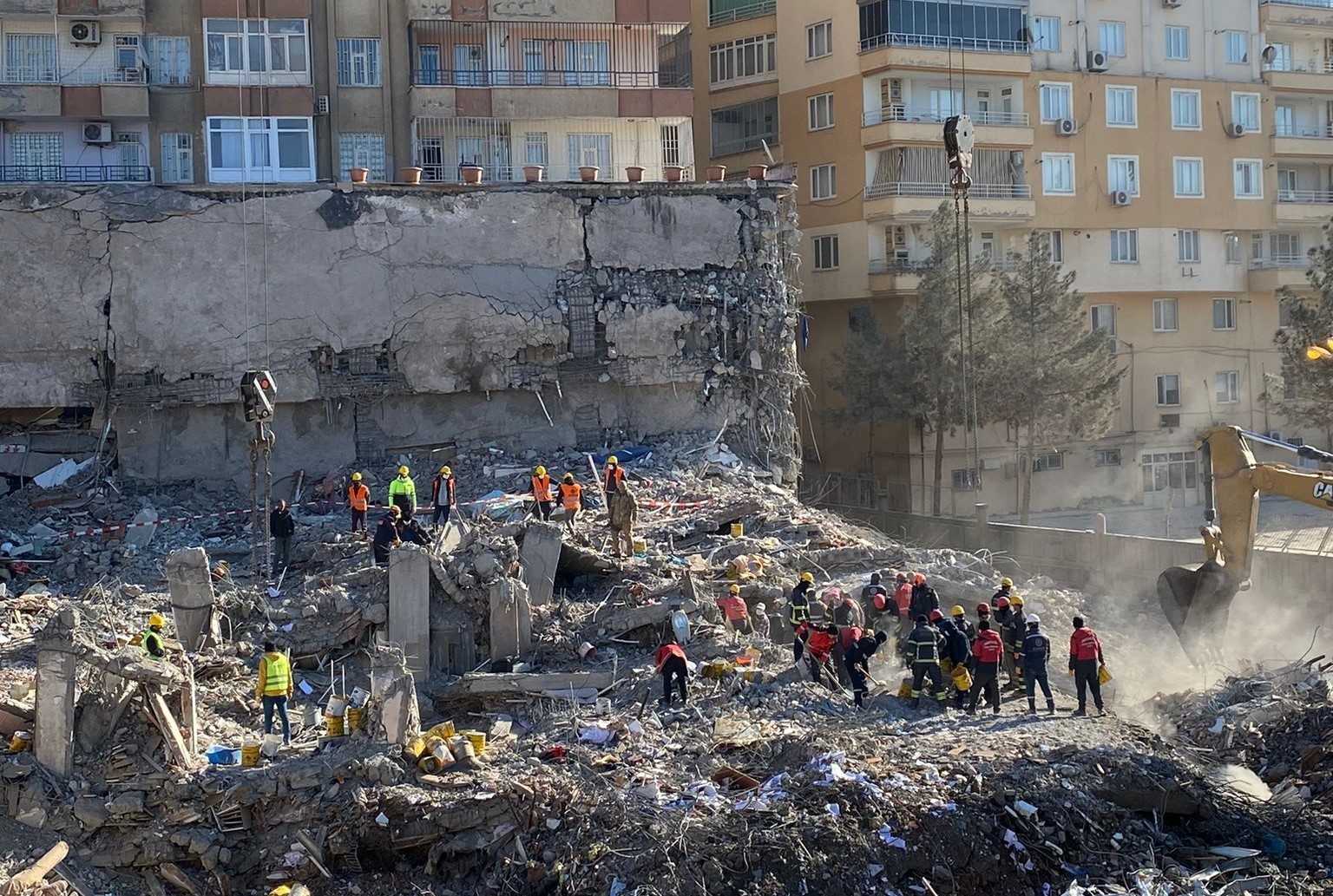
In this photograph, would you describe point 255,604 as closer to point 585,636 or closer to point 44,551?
point 585,636

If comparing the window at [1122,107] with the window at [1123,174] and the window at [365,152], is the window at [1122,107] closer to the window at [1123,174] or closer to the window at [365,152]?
the window at [1123,174]

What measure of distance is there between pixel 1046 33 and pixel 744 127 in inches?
316

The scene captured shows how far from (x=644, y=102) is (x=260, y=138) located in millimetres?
7933

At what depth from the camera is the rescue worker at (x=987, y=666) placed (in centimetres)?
1611

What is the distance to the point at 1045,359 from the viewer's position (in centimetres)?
3397

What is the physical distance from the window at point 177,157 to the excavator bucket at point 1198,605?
21.5 meters

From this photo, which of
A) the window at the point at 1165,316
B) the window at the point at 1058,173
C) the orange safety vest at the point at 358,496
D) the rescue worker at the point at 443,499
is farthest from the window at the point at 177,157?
the window at the point at 1165,316

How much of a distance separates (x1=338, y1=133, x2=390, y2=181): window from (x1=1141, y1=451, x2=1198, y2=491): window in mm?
20738

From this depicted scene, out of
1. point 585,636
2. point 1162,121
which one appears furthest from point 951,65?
point 585,636

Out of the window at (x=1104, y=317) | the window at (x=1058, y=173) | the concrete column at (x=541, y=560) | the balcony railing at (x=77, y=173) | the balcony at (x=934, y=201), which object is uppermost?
the window at (x=1058, y=173)

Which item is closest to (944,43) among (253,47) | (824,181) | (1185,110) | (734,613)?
(824,181)

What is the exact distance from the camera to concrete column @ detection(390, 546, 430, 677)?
19234mm

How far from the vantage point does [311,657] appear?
19750 mm

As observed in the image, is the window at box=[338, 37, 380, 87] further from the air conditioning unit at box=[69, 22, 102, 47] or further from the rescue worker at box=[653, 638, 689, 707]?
the rescue worker at box=[653, 638, 689, 707]
